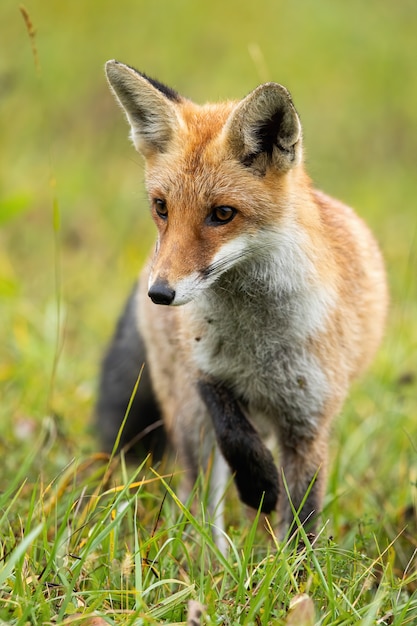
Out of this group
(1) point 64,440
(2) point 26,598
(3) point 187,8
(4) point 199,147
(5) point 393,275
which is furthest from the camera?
(3) point 187,8

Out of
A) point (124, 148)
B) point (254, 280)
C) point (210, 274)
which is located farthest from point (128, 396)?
point (124, 148)

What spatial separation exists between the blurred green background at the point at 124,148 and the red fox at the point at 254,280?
2.82 feet

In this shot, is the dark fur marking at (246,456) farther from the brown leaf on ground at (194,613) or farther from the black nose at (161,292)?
the brown leaf on ground at (194,613)

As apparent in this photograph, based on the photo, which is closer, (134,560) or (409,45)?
(134,560)

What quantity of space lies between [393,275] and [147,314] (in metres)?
5.04

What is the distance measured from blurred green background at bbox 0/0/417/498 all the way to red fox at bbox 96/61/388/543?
859mm

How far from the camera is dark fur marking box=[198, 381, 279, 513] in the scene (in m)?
4.27

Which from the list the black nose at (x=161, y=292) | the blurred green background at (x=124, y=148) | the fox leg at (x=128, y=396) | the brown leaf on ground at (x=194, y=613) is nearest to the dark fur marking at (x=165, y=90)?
the blurred green background at (x=124, y=148)

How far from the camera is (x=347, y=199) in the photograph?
38.0ft

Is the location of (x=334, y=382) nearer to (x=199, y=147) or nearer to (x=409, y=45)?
(x=199, y=147)

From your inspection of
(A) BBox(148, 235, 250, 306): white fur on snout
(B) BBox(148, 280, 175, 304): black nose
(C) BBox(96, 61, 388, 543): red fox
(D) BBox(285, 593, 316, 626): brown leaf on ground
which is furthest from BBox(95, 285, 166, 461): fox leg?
(D) BBox(285, 593, 316, 626): brown leaf on ground

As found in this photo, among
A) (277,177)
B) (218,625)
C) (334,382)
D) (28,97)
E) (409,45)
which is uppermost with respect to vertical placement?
(409,45)

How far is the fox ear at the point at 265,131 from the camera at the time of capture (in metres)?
3.79

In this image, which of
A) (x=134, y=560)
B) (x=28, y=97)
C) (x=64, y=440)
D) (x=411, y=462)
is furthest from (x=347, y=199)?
(x=134, y=560)
